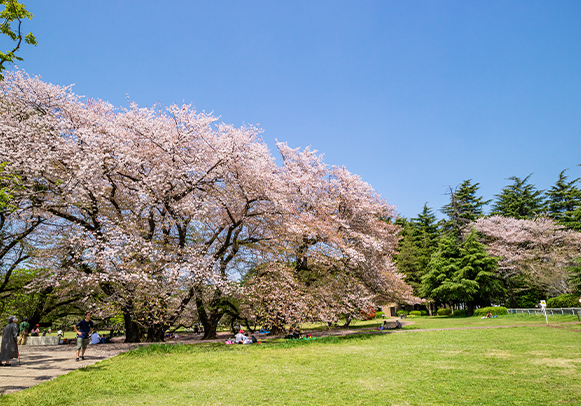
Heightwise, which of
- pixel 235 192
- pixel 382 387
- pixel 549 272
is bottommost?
pixel 382 387

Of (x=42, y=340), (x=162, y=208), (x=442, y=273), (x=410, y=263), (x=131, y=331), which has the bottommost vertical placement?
(x=42, y=340)

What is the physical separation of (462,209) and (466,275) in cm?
2106

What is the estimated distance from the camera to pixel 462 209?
56875 millimetres

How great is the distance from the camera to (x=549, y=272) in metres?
33.7

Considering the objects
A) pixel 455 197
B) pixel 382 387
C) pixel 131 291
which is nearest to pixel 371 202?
pixel 131 291

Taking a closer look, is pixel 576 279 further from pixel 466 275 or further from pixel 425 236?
pixel 425 236

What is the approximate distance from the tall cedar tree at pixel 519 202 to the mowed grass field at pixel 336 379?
152ft

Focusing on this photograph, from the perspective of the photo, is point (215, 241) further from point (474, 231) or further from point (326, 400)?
point (474, 231)

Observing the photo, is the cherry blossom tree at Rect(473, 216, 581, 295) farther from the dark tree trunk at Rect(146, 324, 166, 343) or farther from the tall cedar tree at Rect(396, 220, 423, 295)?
the dark tree trunk at Rect(146, 324, 166, 343)

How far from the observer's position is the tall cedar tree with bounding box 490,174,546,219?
51463mm

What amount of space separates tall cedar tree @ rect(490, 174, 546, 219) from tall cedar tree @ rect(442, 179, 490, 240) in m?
3.00

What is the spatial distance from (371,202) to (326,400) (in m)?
20.7

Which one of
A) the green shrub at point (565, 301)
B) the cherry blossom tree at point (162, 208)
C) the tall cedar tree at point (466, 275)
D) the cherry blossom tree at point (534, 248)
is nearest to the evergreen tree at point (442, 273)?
the tall cedar tree at point (466, 275)

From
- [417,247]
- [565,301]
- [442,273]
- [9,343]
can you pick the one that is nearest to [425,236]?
[417,247]
